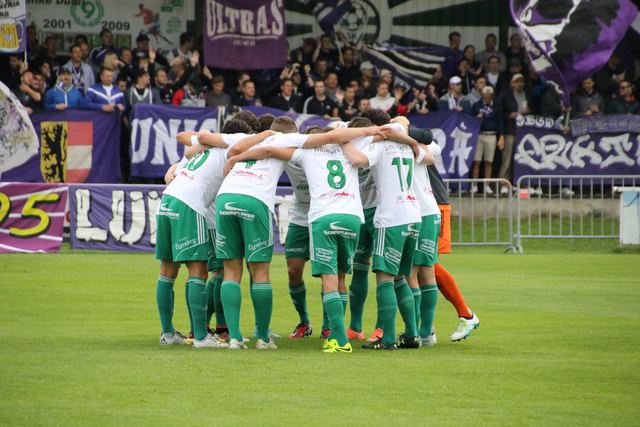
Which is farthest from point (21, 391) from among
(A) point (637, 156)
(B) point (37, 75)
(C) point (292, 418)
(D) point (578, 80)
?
(A) point (637, 156)

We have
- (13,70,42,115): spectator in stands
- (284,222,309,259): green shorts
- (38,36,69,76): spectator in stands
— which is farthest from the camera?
(38,36,69,76): spectator in stands

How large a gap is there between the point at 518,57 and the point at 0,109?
12.8m

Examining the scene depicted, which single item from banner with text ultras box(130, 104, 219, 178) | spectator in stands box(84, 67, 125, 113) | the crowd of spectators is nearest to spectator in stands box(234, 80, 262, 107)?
the crowd of spectators

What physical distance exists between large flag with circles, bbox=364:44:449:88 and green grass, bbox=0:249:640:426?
12785 millimetres

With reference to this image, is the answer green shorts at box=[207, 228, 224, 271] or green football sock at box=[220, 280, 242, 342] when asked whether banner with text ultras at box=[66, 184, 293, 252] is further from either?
green football sock at box=[220, 280, 242, 342]

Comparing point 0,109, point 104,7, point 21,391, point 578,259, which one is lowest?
point 578,259

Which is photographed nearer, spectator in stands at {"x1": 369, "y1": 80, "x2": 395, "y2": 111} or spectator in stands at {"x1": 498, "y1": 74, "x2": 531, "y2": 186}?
spectator in stands at {"x1": 369, "y1": 80, "x2": 395, "y2": 111}

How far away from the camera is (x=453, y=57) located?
997 inches

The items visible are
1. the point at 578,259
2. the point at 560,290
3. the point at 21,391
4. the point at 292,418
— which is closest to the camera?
the point at 292,418

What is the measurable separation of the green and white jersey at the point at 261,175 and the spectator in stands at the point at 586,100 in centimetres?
1617

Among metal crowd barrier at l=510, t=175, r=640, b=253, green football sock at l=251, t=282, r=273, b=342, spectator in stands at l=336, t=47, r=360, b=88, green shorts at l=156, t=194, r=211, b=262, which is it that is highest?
spectator in stands at l=336, t=47, r=360, b=88

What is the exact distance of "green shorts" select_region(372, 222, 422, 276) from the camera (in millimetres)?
8828

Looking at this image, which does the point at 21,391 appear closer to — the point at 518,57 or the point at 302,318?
the point at 302,318

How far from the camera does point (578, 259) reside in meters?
18.6
